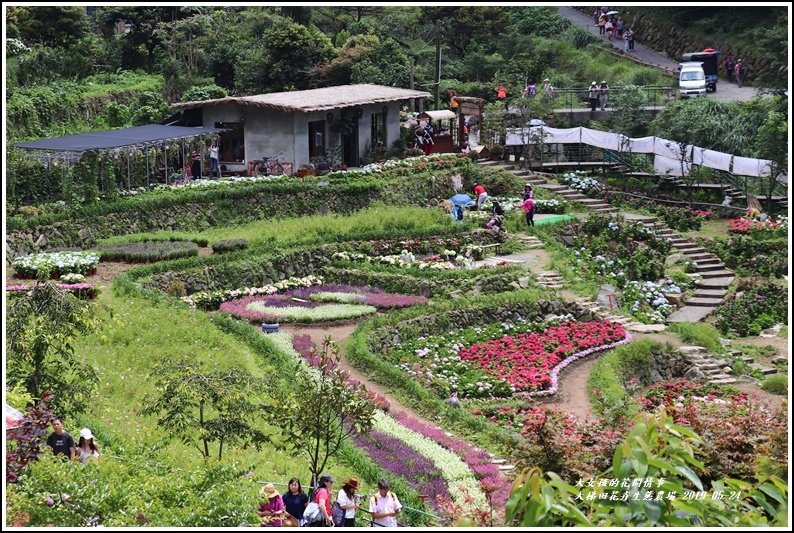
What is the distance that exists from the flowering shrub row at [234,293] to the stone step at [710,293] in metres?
10.9

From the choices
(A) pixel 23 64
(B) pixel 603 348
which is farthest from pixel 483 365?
(A) pixel 23 64

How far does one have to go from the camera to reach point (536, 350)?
3066 centimetres

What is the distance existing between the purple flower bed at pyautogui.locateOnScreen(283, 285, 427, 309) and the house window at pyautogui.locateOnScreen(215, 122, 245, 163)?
40.2 feet

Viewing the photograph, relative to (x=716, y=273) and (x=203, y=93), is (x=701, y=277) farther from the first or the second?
(x=203, y=93)

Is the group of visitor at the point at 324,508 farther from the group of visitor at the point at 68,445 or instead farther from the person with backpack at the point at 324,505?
the group of visitor at the point at 68,445

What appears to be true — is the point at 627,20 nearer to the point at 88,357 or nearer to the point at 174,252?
Result: the point at 174,252

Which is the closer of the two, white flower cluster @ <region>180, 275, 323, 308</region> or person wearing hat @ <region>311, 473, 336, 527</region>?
person wearing hat @ <region>311, 473, 336, 527</region>

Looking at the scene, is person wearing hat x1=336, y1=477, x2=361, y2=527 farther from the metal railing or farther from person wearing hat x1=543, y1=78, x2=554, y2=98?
the metal railing

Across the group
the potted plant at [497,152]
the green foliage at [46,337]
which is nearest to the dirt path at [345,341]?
the green foliage at [46,337]

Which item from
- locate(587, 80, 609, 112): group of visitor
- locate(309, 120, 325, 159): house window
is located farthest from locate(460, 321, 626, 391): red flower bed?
locate(587, 80, 609, 112): group of visitor

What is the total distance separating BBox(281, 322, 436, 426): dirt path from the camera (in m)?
25.8

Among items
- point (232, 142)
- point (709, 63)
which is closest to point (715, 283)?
point (232, 142)

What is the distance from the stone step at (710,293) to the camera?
37438mm

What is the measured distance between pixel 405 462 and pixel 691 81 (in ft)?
128
